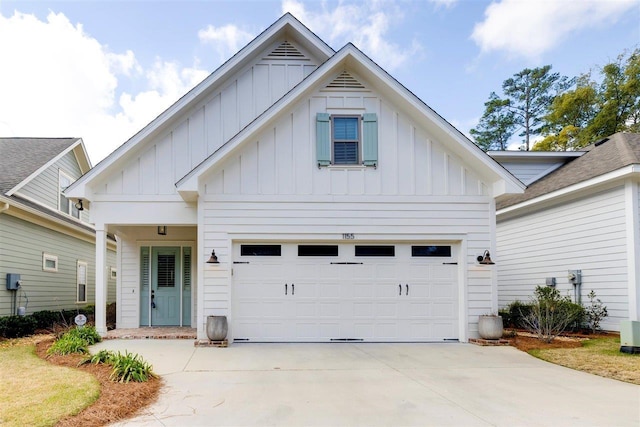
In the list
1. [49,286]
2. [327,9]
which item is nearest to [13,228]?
[49,286]

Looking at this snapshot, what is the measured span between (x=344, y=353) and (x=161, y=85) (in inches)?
593

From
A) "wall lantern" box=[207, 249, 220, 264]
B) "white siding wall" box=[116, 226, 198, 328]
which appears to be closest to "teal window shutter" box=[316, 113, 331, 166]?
"wall lantern" box=[207, 249, 220, 264]

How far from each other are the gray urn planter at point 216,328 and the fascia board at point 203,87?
4.04 metres

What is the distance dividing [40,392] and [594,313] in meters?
11.7

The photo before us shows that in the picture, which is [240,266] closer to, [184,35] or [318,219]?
[318,219]

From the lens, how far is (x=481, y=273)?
10086 mm

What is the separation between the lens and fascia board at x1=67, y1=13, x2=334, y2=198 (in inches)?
395

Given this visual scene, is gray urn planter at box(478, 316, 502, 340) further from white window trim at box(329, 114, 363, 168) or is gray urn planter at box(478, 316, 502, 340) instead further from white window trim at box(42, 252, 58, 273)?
white window trim at box(42, 252, 58, 273)

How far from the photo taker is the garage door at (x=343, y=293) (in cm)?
992

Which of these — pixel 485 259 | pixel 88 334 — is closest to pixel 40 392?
pixel 88 334

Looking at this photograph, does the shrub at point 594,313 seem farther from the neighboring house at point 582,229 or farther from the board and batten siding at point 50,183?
the board and batten siding at point 50,183

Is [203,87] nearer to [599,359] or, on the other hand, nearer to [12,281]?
[12,281]

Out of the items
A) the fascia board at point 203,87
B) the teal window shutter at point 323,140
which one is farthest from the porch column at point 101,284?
the teal window shutter at point 323,140

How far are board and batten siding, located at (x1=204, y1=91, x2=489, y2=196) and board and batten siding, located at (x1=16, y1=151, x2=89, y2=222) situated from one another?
6.92m
